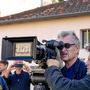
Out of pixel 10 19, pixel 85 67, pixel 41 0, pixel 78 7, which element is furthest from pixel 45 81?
pixel 41 0

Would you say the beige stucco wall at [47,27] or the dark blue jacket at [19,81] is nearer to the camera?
the dark blue jacket at [19,81]

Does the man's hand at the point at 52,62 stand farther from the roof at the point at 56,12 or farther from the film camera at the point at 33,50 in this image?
the roof at the point at 56,12

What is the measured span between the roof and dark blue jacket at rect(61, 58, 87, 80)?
12.7 m

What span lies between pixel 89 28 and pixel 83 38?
527mm

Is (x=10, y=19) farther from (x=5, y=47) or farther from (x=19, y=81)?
(x=5, y=47)

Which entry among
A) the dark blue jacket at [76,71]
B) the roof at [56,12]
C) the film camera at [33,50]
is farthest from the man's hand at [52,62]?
the roof at [56,12]

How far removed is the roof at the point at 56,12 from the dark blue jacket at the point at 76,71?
12708mm

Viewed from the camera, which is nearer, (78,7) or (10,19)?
(78,7)

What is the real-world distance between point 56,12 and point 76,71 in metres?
14.7

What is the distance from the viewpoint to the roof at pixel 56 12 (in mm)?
17258

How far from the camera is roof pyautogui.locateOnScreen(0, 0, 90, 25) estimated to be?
56.6ft

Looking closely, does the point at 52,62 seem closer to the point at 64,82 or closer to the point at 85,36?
the point at 64,82

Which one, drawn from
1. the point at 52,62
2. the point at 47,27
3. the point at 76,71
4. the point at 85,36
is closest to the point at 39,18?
the point at 47,27

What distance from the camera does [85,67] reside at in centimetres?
374
